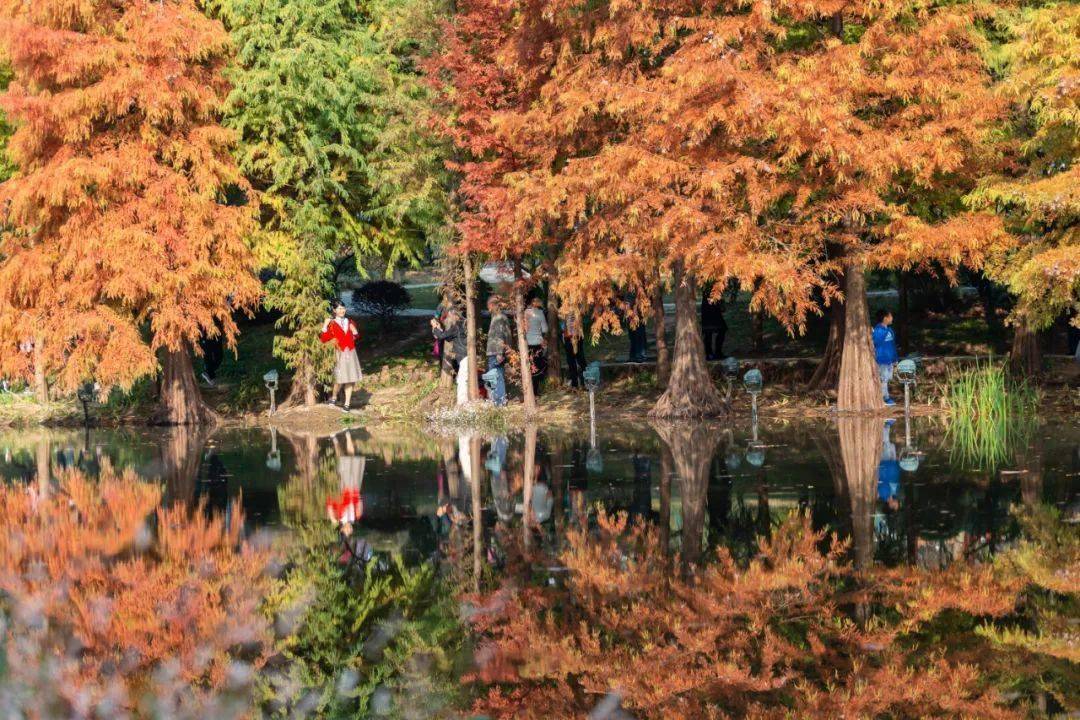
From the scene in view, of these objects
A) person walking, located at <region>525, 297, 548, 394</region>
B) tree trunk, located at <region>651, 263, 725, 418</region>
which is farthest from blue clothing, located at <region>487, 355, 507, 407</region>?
tree trunk, located at <region>651, 263, 725, 418</region>

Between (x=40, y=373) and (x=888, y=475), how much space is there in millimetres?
22428

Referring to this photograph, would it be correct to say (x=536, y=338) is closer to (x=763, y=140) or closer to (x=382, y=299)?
(x=763, y=140)

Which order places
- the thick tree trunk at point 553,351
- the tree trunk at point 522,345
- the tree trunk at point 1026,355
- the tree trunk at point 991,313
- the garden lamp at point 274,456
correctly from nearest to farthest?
the garden lamp at point 274,456 → the tree trunk at point 522,345 → the tree trunk at point 1026,355 → the thick tree trunk at point 553,351 → the tree trunk at point 991,313

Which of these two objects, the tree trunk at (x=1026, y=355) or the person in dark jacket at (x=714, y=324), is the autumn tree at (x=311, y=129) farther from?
the tree trunk at (x=1026, y=355)

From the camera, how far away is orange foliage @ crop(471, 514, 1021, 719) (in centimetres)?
757

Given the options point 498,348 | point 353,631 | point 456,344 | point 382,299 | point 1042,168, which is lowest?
point 353,631

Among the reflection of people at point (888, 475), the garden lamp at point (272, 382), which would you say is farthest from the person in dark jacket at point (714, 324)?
the reflection of people at point (888, 475)

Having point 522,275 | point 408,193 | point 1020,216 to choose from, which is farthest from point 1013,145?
point 408,193

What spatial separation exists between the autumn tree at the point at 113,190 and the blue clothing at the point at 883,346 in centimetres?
1181

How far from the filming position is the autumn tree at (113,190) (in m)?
29.5

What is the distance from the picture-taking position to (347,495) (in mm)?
17219

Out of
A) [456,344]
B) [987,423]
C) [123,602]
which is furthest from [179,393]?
[123,602]

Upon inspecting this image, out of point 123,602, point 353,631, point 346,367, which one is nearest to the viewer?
point 353,631

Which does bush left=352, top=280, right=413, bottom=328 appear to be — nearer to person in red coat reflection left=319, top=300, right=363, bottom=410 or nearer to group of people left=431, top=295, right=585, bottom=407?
group of people left=431, top=295, right=585, bottom=407
